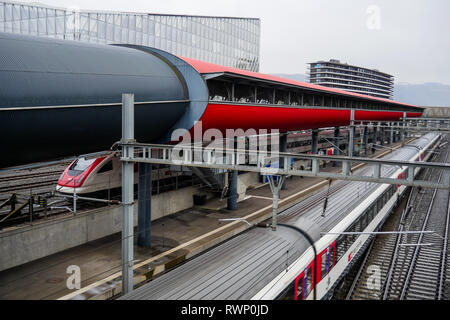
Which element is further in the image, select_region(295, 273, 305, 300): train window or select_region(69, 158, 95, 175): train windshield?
select_region(69, 158, 95, 175): train windshield

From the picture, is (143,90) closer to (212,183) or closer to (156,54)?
(156,54)

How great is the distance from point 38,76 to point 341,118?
27.5 metres

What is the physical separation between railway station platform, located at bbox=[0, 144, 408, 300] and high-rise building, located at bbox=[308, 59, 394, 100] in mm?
114702

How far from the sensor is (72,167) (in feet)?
58.4

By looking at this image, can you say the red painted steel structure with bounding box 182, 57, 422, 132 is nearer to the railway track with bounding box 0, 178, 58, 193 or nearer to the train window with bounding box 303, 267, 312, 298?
the train window with bounding box 303, 267, 312, 298

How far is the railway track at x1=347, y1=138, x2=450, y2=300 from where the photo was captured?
14.7 metres

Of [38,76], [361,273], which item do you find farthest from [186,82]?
[361,273]

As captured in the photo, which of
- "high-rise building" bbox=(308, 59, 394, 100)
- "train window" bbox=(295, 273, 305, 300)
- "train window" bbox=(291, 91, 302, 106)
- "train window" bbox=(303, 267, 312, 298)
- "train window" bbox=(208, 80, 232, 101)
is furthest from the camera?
"high-rise building" bbox=(308, 59, 394, 100)

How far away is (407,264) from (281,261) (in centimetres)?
1021

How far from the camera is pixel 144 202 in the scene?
50.7ft

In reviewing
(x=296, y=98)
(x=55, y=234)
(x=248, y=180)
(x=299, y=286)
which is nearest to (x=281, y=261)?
(x=299, y=286)

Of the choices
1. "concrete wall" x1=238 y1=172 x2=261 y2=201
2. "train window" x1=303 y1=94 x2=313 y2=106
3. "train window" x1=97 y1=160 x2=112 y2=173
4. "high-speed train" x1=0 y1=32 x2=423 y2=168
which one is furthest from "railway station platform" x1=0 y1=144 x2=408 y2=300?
"train window" x1=303 y1=94 x2=313 y2=106

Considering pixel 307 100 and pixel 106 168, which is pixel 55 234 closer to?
pixel 106 168
